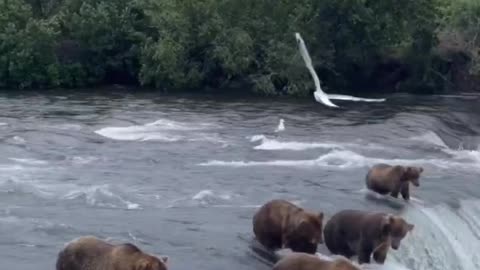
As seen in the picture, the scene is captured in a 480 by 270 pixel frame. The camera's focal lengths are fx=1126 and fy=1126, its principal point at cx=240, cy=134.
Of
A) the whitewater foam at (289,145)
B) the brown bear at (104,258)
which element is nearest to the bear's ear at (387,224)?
the brown bear at (104,258)

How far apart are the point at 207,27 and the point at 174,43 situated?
4.17 ft

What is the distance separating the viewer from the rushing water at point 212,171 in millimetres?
16719

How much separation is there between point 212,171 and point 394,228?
765cm

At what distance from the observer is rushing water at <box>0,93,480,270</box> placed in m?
16.7

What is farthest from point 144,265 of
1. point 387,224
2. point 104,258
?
point 387,224

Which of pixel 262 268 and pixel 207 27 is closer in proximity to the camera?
pixel 262 268

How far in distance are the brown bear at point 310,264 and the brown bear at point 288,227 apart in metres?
2.28

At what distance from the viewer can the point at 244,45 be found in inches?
1501

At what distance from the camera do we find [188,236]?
1670cm

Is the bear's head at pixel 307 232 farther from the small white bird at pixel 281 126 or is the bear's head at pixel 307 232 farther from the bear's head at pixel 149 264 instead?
the small white bird at pixel 281 126

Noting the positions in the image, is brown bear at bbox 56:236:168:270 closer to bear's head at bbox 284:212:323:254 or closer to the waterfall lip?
bear's head at bbox 284:212:323:254

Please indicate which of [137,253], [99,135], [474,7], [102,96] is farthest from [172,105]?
[137,253]

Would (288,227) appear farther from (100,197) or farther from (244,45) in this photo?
(244,45)

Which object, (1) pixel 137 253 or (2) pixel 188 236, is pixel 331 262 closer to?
(1) pixel 137 253
